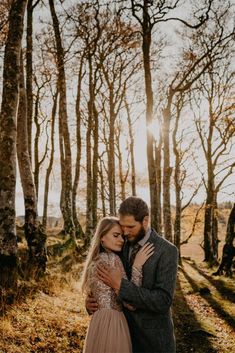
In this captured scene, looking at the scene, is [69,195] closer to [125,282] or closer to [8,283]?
[8,283]

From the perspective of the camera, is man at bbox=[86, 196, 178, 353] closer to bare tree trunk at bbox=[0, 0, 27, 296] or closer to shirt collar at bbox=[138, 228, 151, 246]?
shirt collar at bbox=[138, 228, 151, 246]

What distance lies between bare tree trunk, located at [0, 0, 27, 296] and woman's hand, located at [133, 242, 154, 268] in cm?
412

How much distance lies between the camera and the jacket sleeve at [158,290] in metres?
3.25

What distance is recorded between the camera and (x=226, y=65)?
2175 centimetres

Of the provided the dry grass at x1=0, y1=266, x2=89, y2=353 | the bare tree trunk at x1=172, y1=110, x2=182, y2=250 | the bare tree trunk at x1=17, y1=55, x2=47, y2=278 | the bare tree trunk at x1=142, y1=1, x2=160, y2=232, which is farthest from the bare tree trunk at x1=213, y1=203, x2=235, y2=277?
the dry grass at x1=0, y1=266, x2=89, y2=353

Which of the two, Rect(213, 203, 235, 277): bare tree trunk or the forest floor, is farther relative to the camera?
Rect(213, 203, 235, 277): bare tree trunk

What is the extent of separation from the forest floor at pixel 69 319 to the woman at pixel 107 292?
74.3 inches

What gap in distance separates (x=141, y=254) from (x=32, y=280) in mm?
5197

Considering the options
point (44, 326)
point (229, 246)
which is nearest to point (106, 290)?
point (44, 326)

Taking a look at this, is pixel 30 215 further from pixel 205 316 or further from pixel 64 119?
pixel 64 119

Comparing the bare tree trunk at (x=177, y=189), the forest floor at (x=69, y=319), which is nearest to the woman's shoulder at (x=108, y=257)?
the forest floor at (x=69, y=319)

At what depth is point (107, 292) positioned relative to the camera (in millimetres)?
3828

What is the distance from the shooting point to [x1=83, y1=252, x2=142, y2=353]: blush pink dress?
11.9 ft

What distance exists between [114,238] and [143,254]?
19.9 inches
